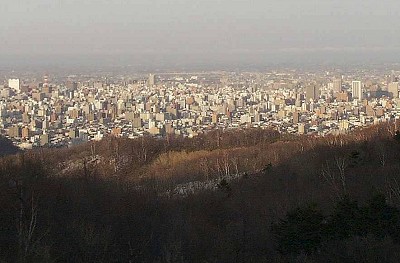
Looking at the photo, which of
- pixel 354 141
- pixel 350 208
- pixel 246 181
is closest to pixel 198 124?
pixel 354 141

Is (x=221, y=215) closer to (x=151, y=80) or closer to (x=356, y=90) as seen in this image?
(x=356, y=90)

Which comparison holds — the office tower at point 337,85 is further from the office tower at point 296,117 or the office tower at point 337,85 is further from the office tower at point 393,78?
the office tower at point 296,117

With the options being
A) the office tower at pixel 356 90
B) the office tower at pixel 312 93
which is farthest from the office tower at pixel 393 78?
the office tower at pixel 312 93

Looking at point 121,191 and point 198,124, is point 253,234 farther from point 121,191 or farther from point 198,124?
point 198,124

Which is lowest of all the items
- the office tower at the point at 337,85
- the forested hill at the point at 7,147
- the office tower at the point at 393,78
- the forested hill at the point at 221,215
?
the forested hill at the point at 7,147

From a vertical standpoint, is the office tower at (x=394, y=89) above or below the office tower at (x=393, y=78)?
below

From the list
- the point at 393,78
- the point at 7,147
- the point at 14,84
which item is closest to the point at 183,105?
the point at 14,84

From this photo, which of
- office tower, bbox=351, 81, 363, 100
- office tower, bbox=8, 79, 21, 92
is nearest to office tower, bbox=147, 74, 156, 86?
office tower, bbox=8, 79, 21, 92
